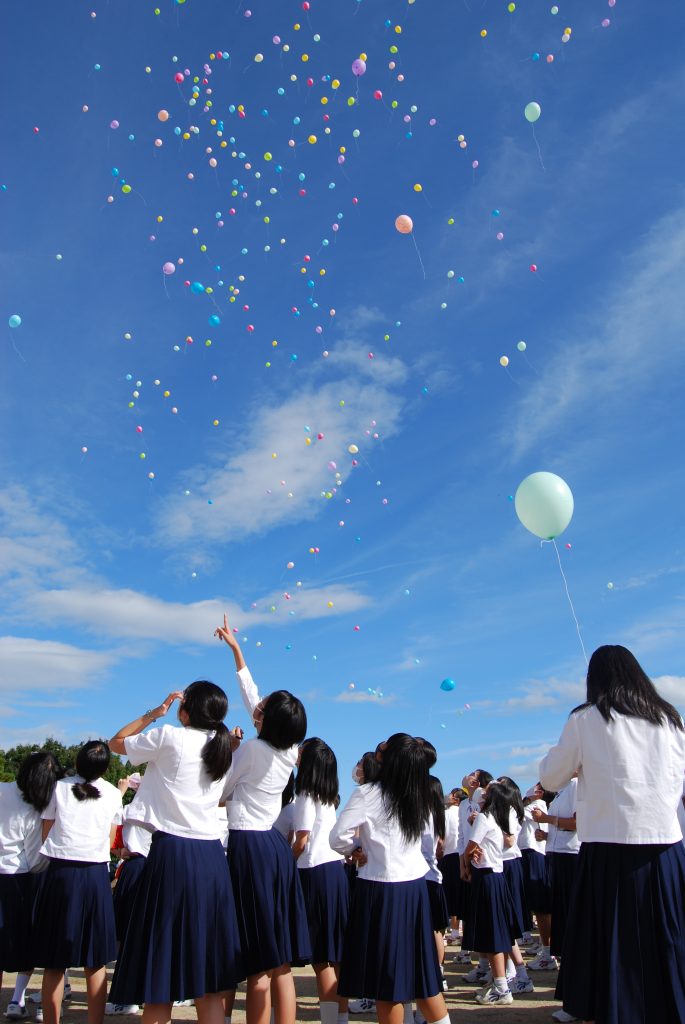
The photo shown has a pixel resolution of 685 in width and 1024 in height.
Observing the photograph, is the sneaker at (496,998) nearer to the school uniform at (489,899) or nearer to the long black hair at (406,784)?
the school uniform at (489,899)

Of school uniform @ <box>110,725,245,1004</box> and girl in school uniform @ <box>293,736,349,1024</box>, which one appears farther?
girl in school uniform @ <box>293,736,349,1024</box>

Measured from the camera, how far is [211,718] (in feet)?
12.6

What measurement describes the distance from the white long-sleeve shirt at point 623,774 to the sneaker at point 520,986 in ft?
14.1

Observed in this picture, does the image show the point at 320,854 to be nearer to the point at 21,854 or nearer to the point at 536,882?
the point at 21,854

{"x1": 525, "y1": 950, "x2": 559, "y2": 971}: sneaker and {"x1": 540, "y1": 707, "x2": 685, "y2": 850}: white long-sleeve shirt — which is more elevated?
{"x1": 540, "y1": 707, "x2": 685, "y2": 850}: white long-sleeve shirt

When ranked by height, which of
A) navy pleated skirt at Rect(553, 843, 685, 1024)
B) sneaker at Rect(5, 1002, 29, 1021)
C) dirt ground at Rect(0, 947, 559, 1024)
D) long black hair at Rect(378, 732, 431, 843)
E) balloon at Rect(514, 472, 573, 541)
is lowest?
dirt ground at Rect(0, 947, 559, 1024)

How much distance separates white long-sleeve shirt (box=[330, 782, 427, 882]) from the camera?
13.0ft

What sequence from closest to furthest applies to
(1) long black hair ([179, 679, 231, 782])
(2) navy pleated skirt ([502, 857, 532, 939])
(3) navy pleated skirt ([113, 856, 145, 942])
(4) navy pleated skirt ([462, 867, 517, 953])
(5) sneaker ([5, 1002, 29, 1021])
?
1. (1) long black hair ([179, 679, 231, 782])
2. (5) sneaker ([5, 1002, 29, 1021])
3. (3) navy pleated skirt ([113, 856, 145, 942])
4. (4) navy pleated skirt ([462, 867, 517, 953])
5. (2) navy pleated skirt ([502, 857, 532, 939])

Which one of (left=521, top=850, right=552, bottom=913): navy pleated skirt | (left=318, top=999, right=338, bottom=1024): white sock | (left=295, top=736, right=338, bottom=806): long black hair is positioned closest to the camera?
(left=318, top=999, right=338, bottom=1024): white sock

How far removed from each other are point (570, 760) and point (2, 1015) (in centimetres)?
532

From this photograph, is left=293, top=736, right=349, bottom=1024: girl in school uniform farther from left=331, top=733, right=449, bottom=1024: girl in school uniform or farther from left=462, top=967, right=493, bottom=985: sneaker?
left=462, top=967, right=493, bottom=985: sneaker

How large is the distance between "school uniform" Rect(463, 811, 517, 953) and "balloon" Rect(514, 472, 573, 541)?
8.35 ft

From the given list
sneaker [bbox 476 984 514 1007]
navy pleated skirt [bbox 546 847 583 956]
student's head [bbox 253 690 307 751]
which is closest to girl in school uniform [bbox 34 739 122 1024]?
student's head [bbox 253 690 307 751]

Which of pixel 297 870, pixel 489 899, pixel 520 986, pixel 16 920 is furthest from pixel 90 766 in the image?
pixel 520 986
